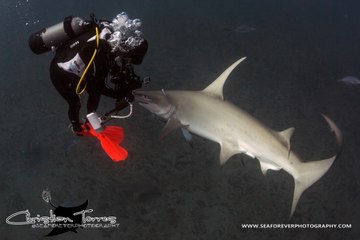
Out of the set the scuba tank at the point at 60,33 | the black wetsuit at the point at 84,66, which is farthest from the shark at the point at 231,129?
the scuba tank at the point at 60,33

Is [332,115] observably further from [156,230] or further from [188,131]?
[156,230]

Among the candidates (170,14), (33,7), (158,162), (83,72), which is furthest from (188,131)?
(33,7)

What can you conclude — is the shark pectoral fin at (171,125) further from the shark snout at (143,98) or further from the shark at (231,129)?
the shark snout at (143,98)

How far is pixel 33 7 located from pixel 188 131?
11023mm

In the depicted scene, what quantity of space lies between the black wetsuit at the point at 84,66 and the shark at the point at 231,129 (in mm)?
924

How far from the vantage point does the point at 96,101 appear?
3.75 m

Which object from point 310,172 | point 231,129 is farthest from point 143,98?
point 310,172

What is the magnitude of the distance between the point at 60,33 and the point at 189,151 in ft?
11.7

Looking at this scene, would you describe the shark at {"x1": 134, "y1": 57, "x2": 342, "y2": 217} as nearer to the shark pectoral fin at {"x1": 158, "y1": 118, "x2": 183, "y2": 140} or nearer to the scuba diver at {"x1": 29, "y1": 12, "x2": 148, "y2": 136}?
the shark pectoral fin at {"x1": 158, "y1": 118, "x2": 183, "y2": 140}

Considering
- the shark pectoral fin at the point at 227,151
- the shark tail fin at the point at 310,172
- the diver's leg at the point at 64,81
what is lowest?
the shark tail fin at the point at 310,172

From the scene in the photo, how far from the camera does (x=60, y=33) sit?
3492 millimetres

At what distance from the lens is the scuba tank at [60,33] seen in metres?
3.47
